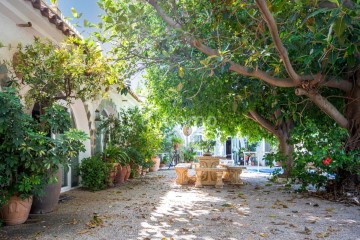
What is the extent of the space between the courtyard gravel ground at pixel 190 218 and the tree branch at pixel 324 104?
1.97 meters

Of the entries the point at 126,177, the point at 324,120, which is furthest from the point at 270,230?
the point at 126,177

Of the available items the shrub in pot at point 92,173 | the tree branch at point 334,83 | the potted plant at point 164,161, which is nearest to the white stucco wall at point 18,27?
the shrub in pot at point 92,173

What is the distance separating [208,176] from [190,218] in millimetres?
5180

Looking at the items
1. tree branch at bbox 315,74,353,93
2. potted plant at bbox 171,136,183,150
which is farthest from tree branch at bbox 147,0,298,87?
potted plant at bbox 171,136,183,150

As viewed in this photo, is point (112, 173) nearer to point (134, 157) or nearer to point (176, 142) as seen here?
point (134, 157)

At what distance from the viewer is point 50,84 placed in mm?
5910

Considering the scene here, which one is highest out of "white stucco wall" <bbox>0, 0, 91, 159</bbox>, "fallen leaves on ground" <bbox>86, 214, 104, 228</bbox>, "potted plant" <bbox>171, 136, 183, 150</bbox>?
"white stucco wall" <bbox>0, 0, 91, 159</bbox>

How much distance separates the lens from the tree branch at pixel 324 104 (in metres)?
7.07

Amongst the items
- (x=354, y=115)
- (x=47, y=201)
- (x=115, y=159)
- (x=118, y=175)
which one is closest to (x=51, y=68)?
(x=47, y=201)

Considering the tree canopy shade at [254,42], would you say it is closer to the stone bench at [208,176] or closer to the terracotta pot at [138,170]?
the stone bench at [208,176]

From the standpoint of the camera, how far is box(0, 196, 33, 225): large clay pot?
514 centimetres

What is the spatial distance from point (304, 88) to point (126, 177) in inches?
282

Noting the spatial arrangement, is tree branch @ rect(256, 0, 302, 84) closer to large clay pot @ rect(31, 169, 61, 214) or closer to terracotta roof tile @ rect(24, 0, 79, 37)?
terracotta roof tile @ rect(24, 0, 79, 37)

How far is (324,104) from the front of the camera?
24.2 feet
